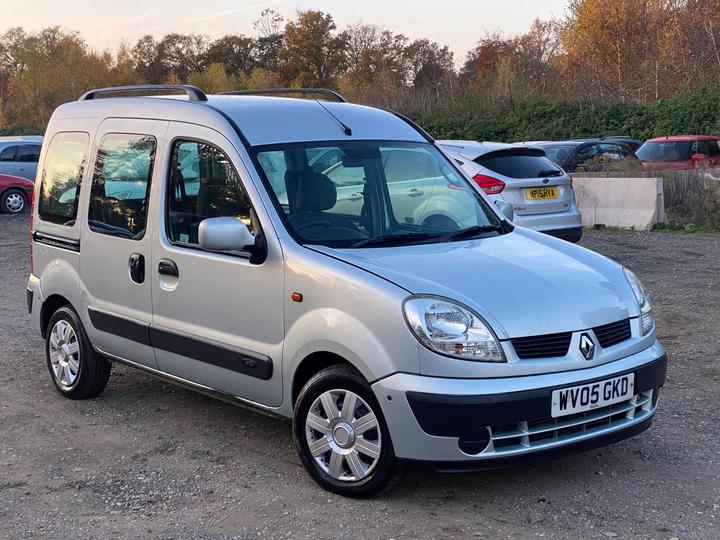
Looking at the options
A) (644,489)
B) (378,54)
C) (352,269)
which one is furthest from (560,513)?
(378,54)

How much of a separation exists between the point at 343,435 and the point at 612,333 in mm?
1381

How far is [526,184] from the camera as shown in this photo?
38.4ft

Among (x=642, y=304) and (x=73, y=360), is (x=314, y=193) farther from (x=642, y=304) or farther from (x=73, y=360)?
(x=73, y=360)

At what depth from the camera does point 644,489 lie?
15.7 ft

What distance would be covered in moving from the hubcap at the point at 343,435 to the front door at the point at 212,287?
0.33m

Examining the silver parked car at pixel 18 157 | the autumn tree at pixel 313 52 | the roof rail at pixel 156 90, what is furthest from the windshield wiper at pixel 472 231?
the autumn tree at pixel 313 52

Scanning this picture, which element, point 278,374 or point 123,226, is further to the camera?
point 123,226

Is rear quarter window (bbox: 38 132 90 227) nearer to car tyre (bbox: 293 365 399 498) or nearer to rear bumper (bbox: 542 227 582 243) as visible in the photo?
car tyre (bbox: 293 365 399 498)

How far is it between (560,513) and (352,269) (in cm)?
148

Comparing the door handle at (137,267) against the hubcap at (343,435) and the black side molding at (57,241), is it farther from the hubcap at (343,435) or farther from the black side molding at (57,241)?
the hubcap at (343,435)

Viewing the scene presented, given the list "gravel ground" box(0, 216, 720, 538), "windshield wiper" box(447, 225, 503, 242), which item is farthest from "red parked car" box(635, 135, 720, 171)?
"windshield wiper" box(447, 225, 503, 242)

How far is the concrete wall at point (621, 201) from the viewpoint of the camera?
1533 cm

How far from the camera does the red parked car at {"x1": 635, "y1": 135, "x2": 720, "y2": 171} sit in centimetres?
2091

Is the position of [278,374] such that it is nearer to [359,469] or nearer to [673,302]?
[359,469]
